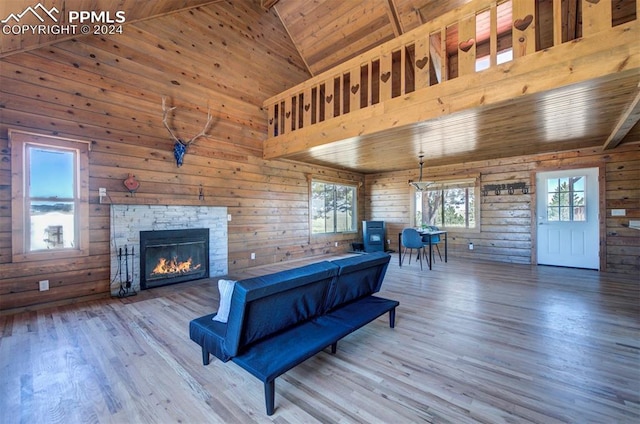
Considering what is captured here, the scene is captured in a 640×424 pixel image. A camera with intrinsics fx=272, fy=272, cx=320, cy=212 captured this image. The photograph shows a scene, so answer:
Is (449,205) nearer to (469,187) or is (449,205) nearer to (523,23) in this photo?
(469,187)

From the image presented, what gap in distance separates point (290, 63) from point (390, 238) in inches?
216

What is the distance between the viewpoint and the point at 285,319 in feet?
6.40

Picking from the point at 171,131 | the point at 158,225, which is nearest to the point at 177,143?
the point at 171,131

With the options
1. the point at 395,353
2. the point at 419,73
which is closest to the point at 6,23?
the point at 419,73

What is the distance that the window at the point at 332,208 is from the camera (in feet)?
23.7

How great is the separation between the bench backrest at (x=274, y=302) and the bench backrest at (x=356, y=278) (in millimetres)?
126

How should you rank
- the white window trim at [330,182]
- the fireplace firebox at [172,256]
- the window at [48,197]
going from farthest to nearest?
the white window trim at [330,182], the fireplace firebox at [172,256], the window at [48,197]

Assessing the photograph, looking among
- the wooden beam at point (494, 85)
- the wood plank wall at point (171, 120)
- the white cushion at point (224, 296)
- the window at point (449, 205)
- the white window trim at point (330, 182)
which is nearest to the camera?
the white cushion at point (224, 296)

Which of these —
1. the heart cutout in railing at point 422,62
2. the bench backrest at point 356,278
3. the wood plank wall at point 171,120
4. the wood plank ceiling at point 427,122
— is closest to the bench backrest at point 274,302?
the bench backrest at point 356,278

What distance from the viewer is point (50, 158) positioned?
353cm

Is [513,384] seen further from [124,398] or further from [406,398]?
[124,398]

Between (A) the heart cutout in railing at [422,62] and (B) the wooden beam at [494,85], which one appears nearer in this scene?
(B) the wooden beam at [494,85]

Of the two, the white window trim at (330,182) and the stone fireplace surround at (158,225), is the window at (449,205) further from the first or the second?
the stone fireplace surround at (158,225)

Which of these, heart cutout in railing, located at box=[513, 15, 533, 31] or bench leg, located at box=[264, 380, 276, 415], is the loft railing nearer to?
heart cutout in railing, located at box=[513, 15, 533, 31]
